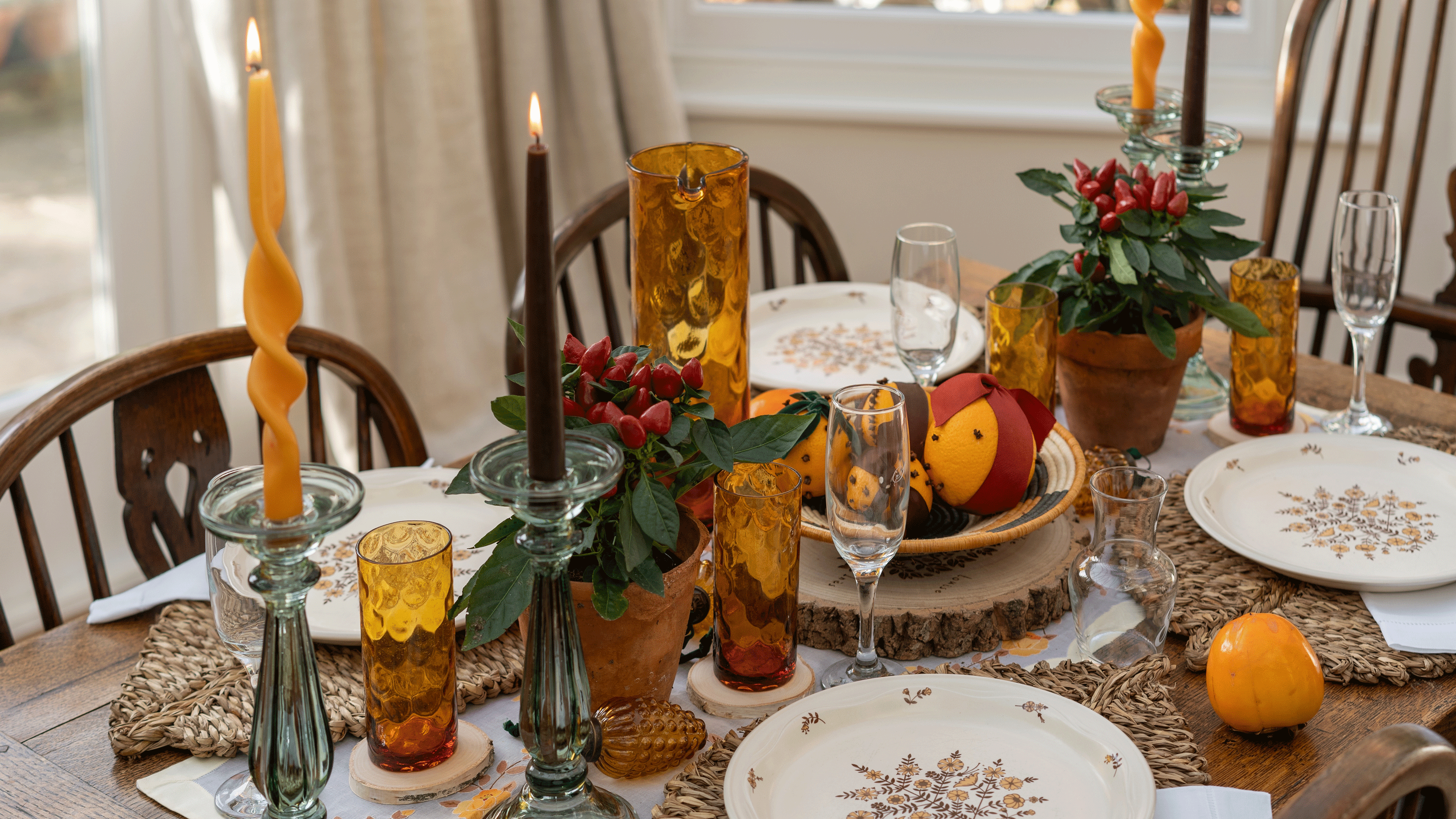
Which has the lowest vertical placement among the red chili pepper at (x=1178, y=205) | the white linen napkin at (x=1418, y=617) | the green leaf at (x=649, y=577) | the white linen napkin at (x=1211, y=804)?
the white linen napkin at (x=1418, y=617)

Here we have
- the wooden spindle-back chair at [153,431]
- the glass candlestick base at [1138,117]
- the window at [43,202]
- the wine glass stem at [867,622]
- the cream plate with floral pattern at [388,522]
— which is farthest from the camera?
the window at [43,202]

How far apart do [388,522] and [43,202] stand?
1.40m

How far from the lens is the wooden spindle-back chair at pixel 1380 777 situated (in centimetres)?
56

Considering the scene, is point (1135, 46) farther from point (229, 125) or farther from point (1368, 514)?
point (229, 125)

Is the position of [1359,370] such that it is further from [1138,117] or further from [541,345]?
[541,345]

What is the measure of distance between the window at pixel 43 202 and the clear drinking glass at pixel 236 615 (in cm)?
160

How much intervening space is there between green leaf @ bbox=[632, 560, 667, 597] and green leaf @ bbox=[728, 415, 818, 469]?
0.09 metres

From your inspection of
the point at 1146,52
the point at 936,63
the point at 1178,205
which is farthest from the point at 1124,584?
the point at 936,63

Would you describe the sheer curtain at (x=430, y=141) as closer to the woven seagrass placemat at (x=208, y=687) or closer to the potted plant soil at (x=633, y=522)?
the woven seagrass placemat at (x=208, y=687)

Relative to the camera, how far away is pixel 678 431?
0.81 metres

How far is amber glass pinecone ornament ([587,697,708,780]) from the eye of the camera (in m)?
0.82

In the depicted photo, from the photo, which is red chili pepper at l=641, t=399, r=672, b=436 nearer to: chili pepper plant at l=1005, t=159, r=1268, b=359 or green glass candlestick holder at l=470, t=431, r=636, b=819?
green glass candlestick holder at l=470, t=431, r=636, b=819

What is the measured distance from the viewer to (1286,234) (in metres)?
2.59

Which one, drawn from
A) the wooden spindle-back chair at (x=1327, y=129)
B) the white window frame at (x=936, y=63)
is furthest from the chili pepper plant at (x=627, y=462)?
the white window frame at (x=936, y=63)
